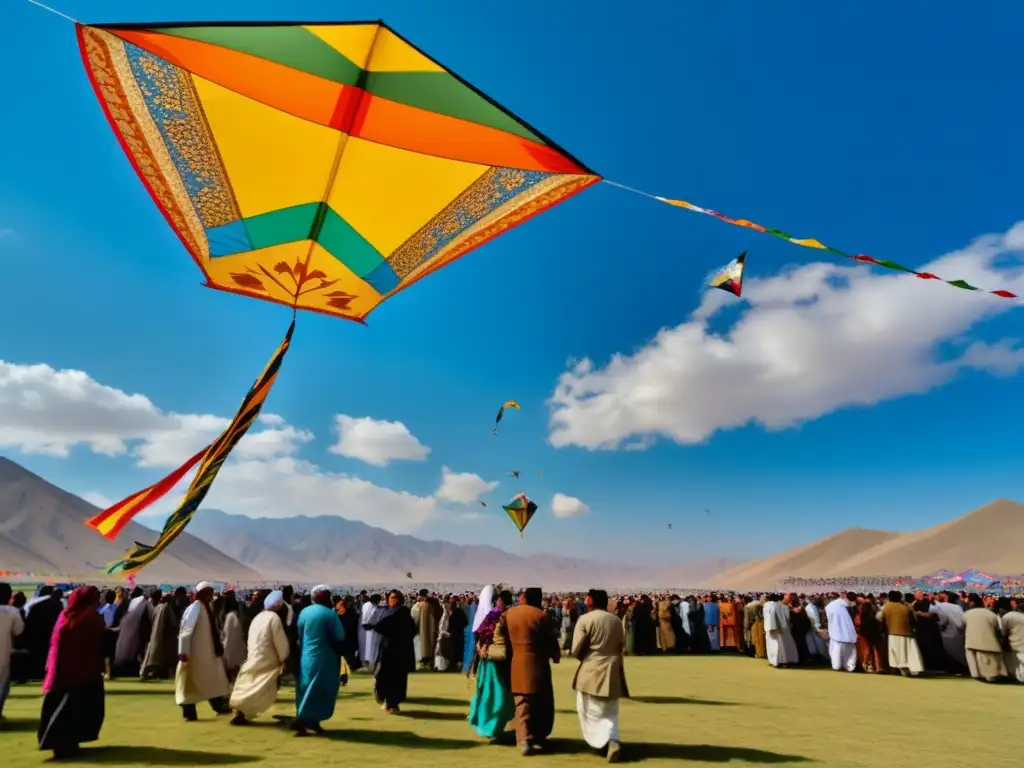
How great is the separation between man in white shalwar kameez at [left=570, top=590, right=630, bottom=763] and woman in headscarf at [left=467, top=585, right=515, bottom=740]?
0.85 m

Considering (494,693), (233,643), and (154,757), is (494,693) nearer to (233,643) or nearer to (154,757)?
(154,757)

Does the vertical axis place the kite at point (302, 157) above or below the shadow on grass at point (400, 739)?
above

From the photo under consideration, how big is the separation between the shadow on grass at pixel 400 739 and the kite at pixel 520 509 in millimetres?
18793

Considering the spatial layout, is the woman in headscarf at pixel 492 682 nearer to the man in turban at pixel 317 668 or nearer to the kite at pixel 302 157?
the man in turban at pixel 317 668

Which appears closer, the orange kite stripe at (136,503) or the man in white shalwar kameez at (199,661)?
the orange kite stripe at (136,503)

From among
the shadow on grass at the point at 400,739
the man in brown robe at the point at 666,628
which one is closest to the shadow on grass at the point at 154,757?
the shadow on grass at the point at 400,739

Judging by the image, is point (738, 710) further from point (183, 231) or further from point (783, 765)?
point (183, 231)

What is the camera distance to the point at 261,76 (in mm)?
6031

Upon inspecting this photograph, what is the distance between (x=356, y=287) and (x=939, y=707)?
31.8 ft

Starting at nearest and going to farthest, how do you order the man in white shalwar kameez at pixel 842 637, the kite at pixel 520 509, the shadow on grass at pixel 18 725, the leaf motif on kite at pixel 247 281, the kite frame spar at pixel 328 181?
the kite frame spar at pixel 328 181 < the shadow on grass at pixel 18 725 < the leaf motif on kite at pixel 247 281 < the man in white shalwar kameez at pixel 842 637 < the kite at pixel 520 509

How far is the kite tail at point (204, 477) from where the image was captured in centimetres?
601

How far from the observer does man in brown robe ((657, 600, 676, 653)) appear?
60.8 ft

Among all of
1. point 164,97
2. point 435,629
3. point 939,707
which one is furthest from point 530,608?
point 435,629

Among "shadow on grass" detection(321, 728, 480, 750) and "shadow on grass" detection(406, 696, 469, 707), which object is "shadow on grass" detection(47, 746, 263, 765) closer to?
"shadow on grass" detection(321, 728, 480, 750)
